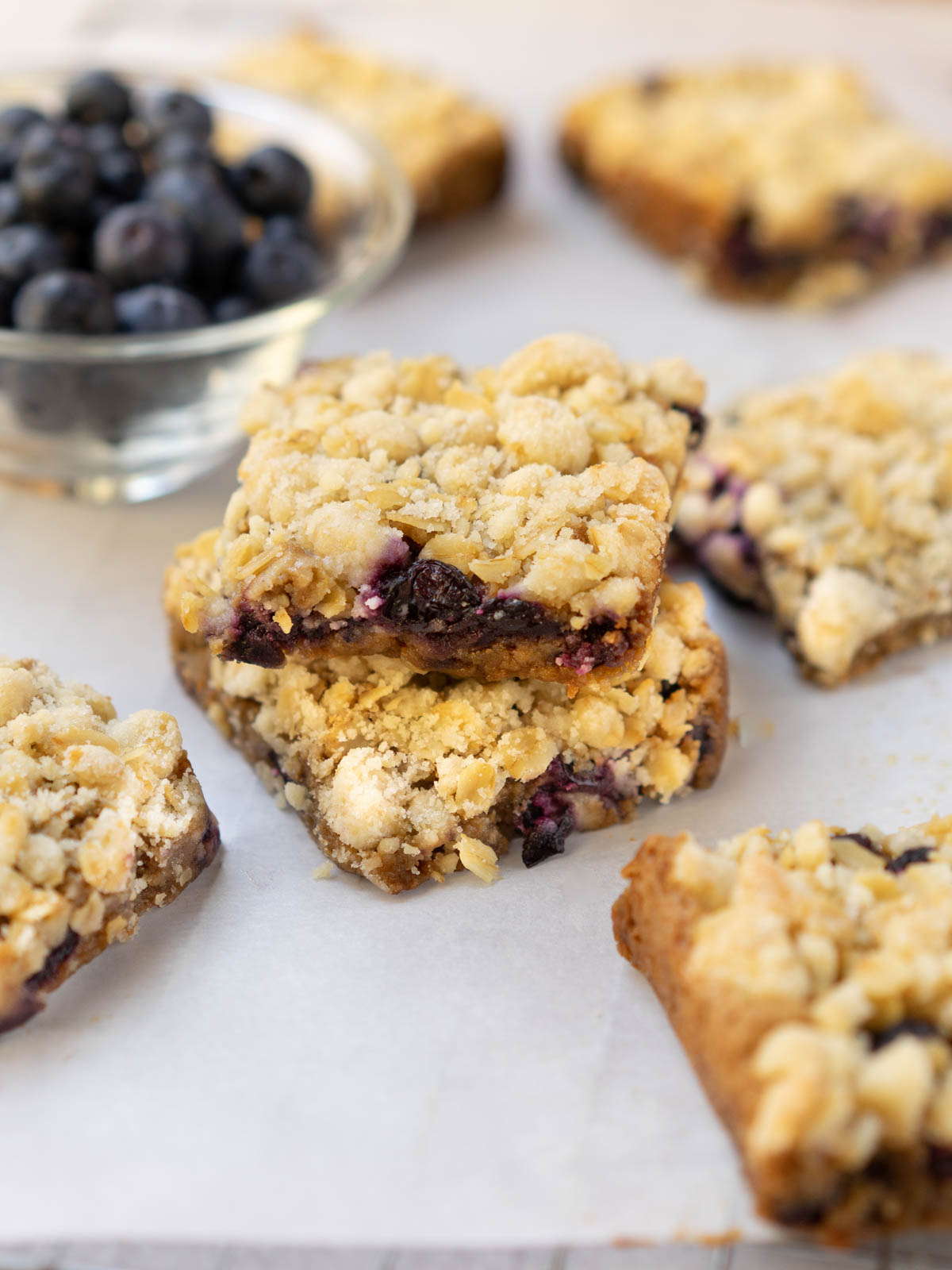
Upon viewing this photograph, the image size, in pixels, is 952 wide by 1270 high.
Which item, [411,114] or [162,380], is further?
[411,114]

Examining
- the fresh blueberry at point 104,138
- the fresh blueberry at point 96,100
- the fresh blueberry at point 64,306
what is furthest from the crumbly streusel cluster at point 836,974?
the fresh blueberry at point 96,100

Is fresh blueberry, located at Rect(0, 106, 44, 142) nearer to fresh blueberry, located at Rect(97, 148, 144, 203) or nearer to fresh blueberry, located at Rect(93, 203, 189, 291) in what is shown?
fresh blueberry, located at Rect(97, 148, 144, 203)

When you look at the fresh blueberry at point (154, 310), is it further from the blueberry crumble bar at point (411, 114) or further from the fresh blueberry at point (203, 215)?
the blueberry crumble bar at point (411, 114)

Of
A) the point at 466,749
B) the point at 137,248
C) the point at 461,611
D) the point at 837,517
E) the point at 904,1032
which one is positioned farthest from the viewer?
the point at 137,248

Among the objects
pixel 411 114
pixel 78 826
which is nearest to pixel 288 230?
pixel 411 114

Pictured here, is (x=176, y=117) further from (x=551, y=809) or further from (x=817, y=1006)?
(x=817, y=1006)

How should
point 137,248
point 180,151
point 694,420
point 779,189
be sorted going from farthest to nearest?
point 779,189 → point 180,151 → point 137,248 → point 694,420

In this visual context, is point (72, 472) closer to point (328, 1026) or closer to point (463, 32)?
point (328, 1026)
